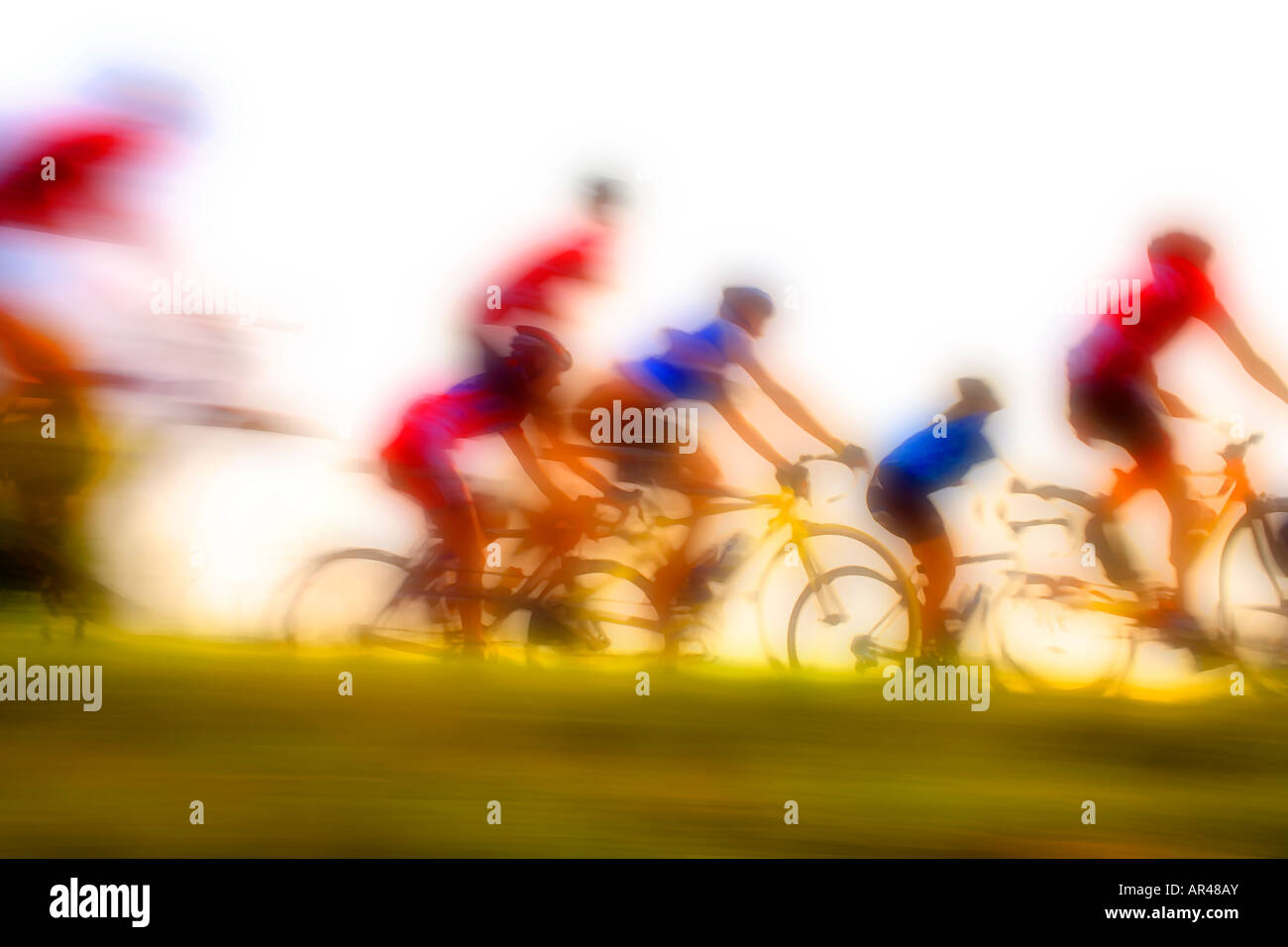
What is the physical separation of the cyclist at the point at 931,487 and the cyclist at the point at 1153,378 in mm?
410

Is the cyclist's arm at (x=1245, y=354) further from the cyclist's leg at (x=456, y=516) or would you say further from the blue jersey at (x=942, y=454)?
the cyclist's leg at (x=456, y=516)

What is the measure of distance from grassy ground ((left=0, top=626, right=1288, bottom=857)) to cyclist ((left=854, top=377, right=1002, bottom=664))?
72cm

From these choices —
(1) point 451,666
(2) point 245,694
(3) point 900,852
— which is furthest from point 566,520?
(3) point 900,852

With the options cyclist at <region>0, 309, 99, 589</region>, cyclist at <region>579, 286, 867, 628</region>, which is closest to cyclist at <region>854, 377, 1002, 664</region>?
cyclist at <region>579, 286, 867, 628</region>

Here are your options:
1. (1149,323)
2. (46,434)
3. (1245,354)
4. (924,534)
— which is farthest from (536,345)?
(1245,354)

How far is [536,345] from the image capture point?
4.65 m

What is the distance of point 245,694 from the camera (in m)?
4.17

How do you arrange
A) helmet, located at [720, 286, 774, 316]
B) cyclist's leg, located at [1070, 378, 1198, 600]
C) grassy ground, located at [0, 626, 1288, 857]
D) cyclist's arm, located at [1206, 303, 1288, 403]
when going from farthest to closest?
cyclist's leg, located at [1070, 378, 1198, 600]
cyclist's arm, located at [1206, 303, 1288, 403]
helmet, located at [720, 286, 774, 316]
grassy ground, located at [0, 626, 1288, 857]

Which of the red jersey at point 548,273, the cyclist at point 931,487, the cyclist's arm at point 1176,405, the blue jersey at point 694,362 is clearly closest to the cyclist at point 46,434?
the red jersey at point 548,273

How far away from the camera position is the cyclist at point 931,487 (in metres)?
5.05

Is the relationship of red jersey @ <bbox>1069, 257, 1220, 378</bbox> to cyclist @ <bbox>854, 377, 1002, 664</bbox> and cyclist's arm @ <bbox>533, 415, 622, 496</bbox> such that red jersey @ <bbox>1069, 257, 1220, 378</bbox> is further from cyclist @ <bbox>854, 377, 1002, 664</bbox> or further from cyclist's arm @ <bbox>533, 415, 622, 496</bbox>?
cyclist's arm @ <bbox>533, 415, 622, 496</bbox>

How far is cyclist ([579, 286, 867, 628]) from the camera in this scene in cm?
463

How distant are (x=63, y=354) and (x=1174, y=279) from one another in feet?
12.8

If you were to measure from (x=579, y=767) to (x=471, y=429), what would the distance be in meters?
1.33
